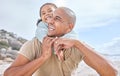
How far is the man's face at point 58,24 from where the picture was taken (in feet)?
8.79

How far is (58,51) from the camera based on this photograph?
2672 millimetres

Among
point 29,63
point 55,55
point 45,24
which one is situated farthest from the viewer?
point 45,24

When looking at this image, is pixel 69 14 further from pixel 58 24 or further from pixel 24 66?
pixel 24 66

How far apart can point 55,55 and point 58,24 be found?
0.26 meters

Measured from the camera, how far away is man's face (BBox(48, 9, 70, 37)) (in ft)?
8.79

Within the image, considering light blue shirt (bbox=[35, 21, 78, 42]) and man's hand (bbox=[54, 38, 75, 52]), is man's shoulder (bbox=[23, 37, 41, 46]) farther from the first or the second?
man's hand (bbox=[54, 38, 75, 52])

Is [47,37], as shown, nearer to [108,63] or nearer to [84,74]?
[108,63]

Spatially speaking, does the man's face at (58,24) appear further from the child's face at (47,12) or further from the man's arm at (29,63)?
the child's face at (47,12)

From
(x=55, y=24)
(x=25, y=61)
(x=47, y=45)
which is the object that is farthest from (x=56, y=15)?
(x=25, y=61)

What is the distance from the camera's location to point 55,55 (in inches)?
107

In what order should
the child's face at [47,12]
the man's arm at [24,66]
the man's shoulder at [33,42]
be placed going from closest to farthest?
1. the man's arm at [24,66]
2. the man's shoulder at [33,42]
3. the child's face at [47,12]

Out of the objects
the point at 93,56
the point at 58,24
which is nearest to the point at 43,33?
the point at 58,24

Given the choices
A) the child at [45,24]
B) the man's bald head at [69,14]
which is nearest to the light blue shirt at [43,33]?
the child at [45,24]

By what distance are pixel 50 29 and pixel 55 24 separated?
58mm
